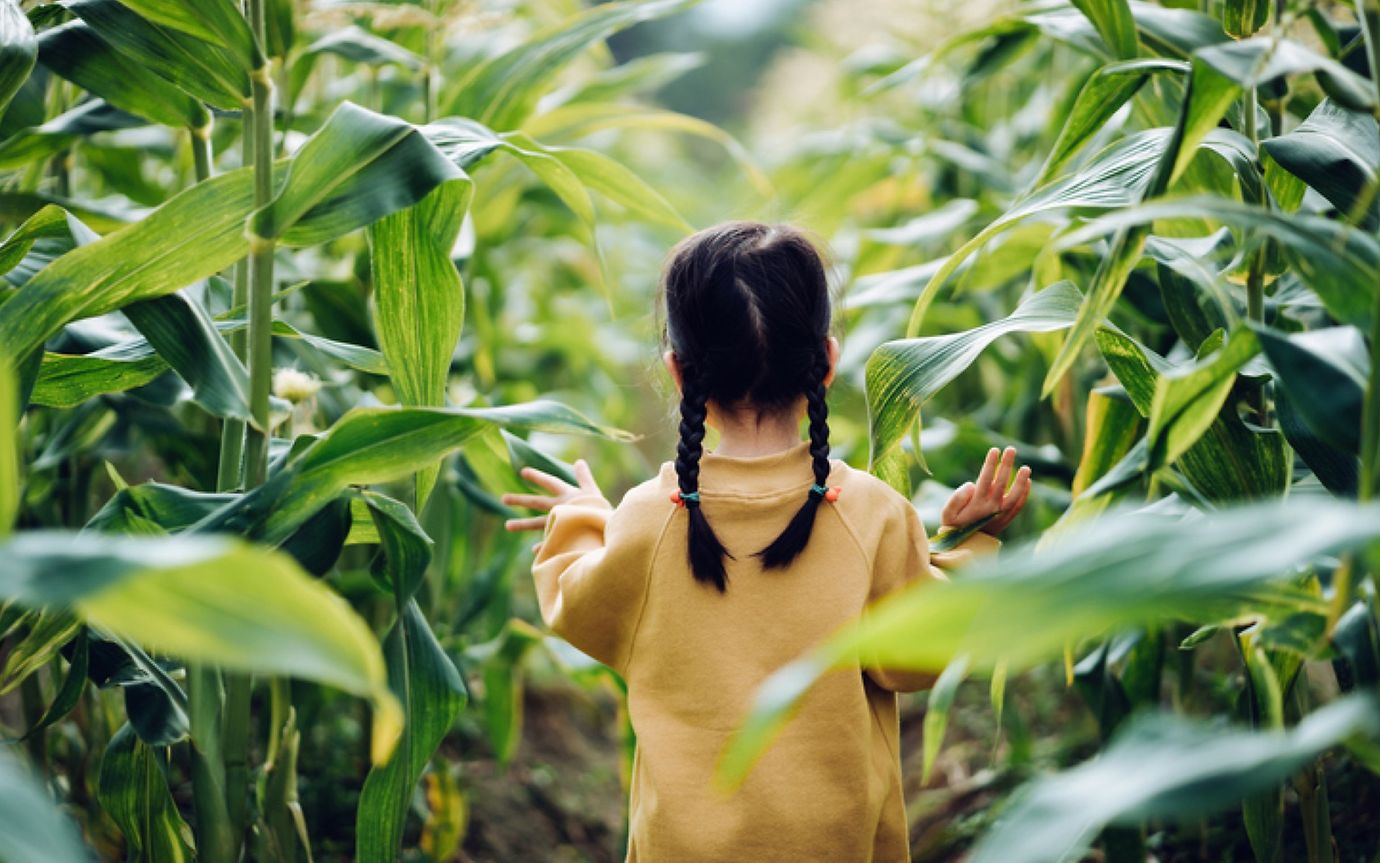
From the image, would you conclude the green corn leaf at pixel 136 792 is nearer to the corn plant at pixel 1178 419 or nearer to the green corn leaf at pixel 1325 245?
the corn plant at pixel 1178 419

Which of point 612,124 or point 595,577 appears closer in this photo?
point 595,577

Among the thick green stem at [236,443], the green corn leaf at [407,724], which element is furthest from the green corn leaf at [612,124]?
the green corn leaf at [407,724]

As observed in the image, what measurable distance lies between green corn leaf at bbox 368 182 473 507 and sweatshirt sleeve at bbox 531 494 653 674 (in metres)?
0.15

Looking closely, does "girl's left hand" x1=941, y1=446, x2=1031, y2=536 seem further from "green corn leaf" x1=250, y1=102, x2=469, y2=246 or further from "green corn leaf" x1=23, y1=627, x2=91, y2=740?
"green corn leaf" x1=23, y1=627, x2=91, y2=740

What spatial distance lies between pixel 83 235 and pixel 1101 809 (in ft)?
2.47

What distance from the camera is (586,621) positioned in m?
0.83

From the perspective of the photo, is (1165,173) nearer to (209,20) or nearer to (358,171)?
(358,171)

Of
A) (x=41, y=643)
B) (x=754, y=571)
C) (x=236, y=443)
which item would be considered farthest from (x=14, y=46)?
(x=754, y=571)

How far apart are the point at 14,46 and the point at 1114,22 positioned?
2.52ft

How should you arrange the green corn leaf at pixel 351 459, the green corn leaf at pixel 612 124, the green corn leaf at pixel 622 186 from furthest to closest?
the green corn leaf at pixel 612 124
the green corn leaf at pixel 622 186
the green corn leaf at pixel 351 459

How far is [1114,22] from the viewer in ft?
2.68

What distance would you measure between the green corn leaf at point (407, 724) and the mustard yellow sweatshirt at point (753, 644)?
0.10m

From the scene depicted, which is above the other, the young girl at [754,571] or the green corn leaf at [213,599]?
the green corn leaf at [213,599]

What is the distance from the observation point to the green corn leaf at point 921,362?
0.79 meters
